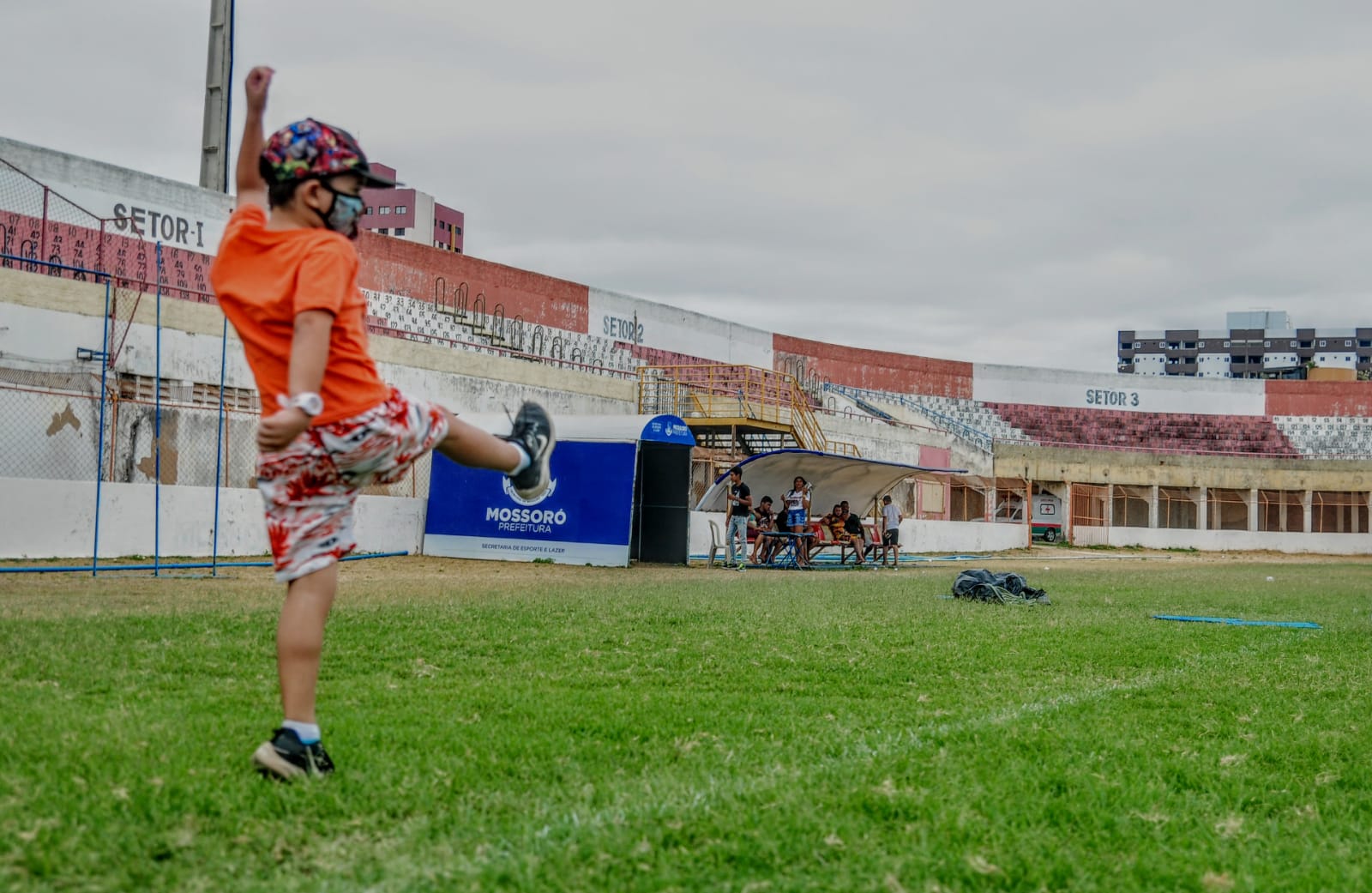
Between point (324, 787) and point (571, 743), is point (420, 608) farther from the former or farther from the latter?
point (324, 787)

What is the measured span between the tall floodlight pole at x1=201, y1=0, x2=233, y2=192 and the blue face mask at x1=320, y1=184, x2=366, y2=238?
1859 cm

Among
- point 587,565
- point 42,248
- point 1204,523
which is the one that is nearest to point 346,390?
point 587,565

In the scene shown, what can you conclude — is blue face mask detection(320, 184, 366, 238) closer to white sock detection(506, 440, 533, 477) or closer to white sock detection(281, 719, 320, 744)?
white sock detection(506, 440, 533, 477)

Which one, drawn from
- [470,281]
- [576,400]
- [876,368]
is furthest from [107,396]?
[876,368]

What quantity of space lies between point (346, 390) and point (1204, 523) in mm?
55613

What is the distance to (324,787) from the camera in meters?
3.66

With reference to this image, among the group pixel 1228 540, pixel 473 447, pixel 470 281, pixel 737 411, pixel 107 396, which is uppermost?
pixel 470 281

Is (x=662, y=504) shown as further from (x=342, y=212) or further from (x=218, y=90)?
(x=342, y=212)

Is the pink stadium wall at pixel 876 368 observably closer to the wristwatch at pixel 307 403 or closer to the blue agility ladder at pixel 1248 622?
the blue agility ladder at pixel 1248 622

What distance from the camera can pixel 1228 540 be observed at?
52.4 metres

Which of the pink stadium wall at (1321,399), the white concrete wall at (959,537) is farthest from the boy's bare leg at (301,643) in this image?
the pink stadium wall at (1321,399)

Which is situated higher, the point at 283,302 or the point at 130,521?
the point at 283,302

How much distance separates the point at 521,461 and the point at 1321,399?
6540cm

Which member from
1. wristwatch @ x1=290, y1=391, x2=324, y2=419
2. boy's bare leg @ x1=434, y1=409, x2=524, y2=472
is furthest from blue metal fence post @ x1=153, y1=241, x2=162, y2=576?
wristwatch @ x1=290, y1=391, x2=324, y2=419
